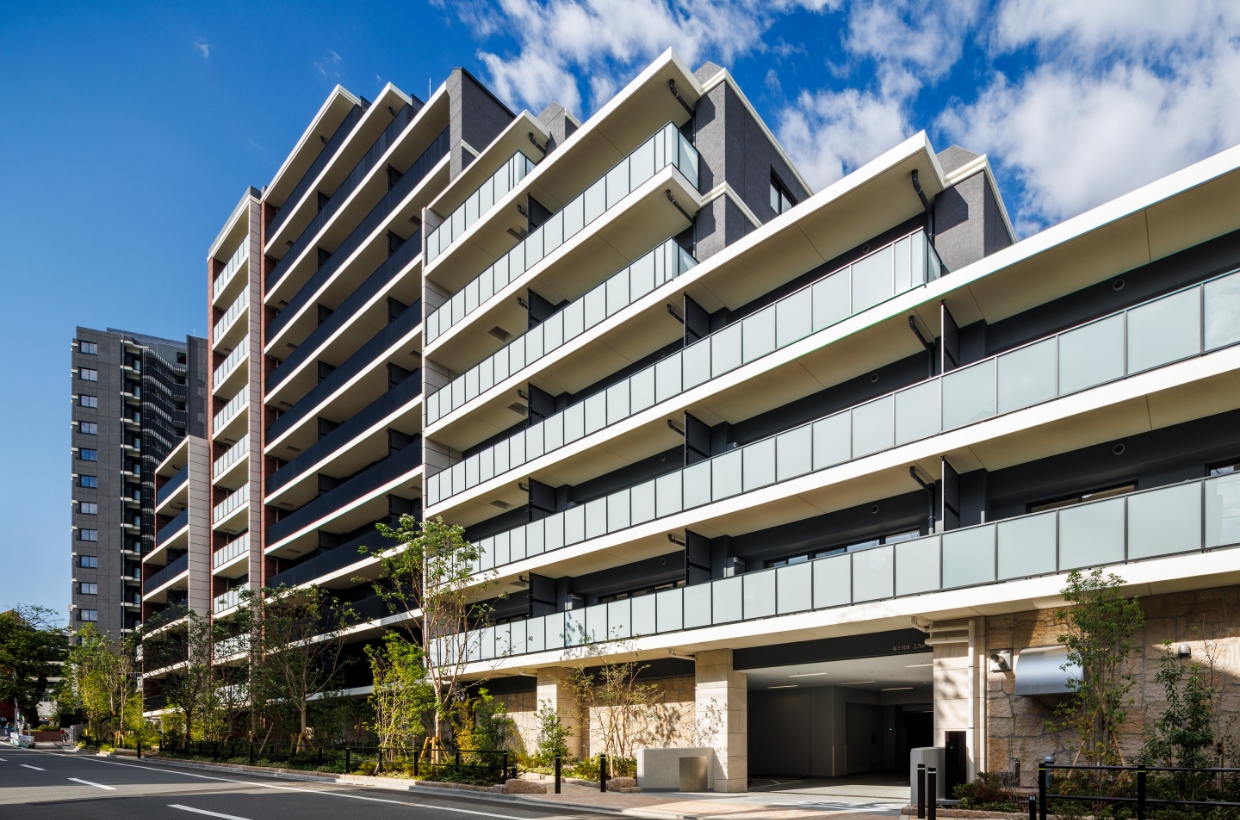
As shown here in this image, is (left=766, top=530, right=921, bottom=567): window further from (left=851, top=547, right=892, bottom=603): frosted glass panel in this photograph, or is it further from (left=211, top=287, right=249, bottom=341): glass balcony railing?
(left=211, top=287, right=249, bottom=341): glass balcony railing

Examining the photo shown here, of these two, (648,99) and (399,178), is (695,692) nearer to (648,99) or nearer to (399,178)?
(648,99)

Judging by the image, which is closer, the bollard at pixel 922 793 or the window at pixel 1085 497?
the bollard at pixel 922 793

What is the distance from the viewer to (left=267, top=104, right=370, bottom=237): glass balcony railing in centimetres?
4681

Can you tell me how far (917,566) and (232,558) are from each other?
46.3 meters

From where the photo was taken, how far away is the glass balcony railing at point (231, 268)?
186 ft

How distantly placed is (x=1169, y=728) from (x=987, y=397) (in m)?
6.68

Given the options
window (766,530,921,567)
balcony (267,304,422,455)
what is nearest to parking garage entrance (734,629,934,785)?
window (766,530,921,567)

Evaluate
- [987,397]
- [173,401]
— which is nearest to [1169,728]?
[987,397]

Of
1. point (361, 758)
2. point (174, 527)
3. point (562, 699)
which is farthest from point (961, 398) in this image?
point (174, 527)

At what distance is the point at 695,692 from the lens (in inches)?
943

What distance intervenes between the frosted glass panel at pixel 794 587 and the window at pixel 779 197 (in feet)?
43.5

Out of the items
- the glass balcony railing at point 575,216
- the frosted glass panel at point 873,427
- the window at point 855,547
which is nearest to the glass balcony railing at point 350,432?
the glass balcony railing at point 575,216

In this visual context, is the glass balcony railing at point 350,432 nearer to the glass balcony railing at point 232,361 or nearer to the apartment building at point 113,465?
the glass balcony railing at point 232,361

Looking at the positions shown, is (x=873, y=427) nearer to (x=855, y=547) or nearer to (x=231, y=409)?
(x=855, y=547)
